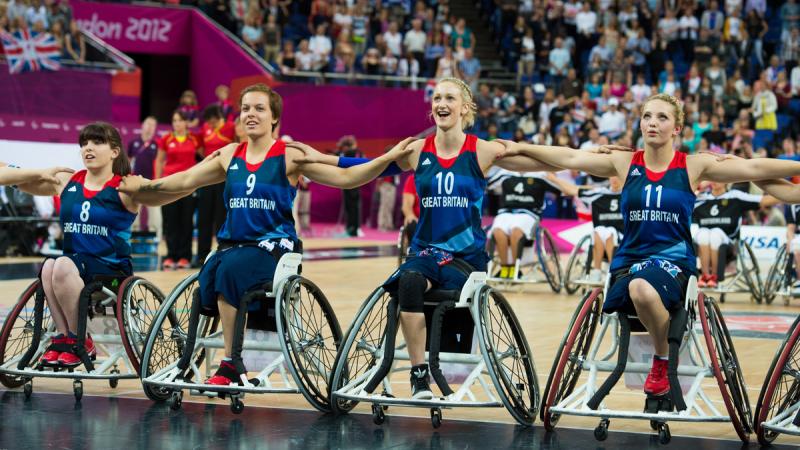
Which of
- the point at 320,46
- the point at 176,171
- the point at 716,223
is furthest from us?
the point at 320,46

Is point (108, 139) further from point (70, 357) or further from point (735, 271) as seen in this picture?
point (735, 271)

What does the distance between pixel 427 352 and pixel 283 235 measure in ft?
3.04

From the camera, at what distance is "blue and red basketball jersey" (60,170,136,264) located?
6.50 meters

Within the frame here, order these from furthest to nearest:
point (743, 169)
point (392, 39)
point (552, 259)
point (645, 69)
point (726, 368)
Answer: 1. point (392, 39)
2. point (645, 69)
3. point (552, 259)
4. point (743, 169)
5. point (726, 368)

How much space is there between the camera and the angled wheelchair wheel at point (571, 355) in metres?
5.44

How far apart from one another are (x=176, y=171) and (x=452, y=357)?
7.88 m

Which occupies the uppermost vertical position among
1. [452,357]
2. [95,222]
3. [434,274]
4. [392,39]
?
[392,39]

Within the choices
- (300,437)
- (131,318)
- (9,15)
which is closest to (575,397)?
(300,437)

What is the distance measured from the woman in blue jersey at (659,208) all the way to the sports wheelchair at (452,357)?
1.75 ft

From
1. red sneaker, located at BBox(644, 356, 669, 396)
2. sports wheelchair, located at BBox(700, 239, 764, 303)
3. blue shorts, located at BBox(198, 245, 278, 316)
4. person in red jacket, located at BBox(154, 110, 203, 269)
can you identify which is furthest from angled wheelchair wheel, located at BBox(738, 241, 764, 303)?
Result: blue shorts, located at BBox(198, 245, 278, 316)

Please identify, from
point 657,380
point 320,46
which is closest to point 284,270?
point 657,380

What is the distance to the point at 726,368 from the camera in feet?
17.5

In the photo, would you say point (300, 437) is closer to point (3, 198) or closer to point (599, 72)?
point (3, 198)

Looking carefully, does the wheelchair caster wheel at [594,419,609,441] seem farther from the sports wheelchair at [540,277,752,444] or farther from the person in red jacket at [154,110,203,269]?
the person in red jacket at [154,110,203,269]
